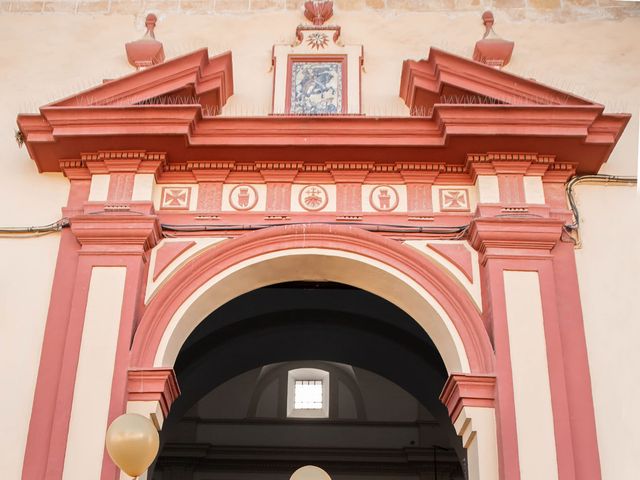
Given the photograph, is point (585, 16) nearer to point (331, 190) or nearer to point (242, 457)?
point (331, 190)

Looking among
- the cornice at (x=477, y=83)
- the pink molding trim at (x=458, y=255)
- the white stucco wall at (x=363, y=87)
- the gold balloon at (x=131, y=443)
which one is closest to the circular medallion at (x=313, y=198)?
the pink molding trim at (x=458, y=255)

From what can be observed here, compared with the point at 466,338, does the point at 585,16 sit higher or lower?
higher

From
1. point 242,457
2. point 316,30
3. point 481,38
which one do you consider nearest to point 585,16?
point 481,38

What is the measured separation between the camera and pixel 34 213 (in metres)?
8.29

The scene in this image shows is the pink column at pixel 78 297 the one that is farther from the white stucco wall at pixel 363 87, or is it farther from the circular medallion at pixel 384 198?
the circular medallion at pixel 384 198

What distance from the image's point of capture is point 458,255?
7918mm

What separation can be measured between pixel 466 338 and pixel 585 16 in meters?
3.92

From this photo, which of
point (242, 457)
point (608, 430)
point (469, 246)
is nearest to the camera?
point (608, 430)

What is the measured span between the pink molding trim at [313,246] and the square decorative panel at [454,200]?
556 mm

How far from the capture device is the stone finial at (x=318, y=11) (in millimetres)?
9586

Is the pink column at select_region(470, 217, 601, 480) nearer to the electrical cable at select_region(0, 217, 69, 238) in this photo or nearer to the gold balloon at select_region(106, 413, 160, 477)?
Result: the gold balloon at select_region(106, 413, 160, 477)

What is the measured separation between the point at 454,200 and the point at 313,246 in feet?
4.12

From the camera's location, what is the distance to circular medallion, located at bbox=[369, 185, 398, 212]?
8219 millimetres

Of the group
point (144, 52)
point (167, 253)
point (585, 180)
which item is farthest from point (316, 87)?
point (585, 180)
